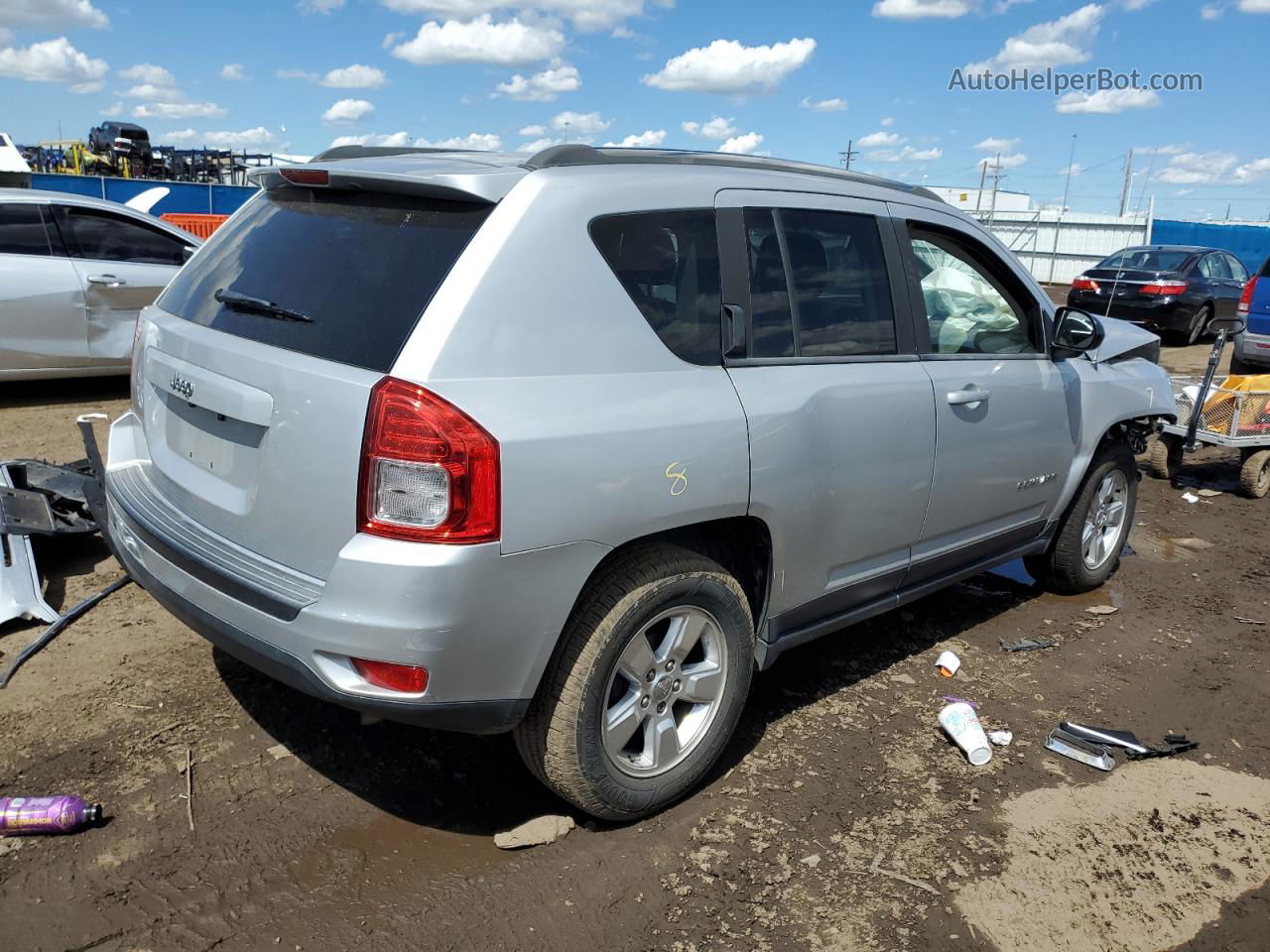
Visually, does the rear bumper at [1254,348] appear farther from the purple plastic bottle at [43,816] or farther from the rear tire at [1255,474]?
the purple plastic bottle at [43,816]

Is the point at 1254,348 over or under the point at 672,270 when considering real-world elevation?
under

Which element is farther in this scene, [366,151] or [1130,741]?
[1130,741]

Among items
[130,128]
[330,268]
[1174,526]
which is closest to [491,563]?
[330,268]

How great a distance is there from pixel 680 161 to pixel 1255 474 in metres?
6.53

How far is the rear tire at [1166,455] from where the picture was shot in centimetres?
806

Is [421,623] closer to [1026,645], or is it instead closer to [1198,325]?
[1026,645]

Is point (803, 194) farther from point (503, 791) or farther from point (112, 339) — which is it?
point (112, 339)

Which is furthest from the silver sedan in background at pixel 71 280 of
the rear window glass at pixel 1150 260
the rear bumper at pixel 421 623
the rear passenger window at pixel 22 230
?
the rear window glass at pixel 1150 260

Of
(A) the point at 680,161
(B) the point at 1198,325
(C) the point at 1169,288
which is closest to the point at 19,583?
(A) the point at 680,161

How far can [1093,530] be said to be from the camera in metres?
5.21

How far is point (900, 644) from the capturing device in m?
4.60

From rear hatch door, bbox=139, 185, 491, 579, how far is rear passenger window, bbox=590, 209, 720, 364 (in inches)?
15.8

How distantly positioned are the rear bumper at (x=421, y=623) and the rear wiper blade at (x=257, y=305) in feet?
2.18

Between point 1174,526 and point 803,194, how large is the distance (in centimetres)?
502
